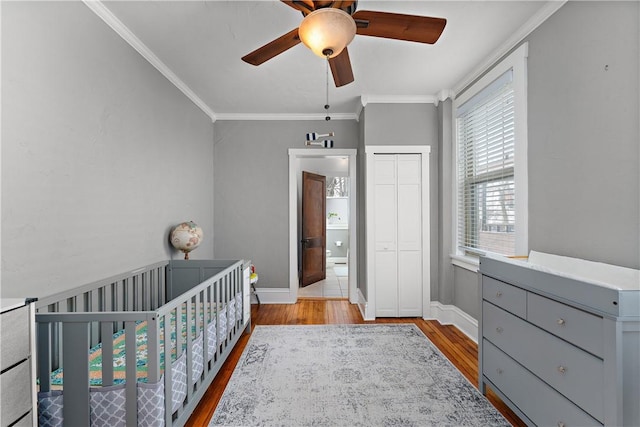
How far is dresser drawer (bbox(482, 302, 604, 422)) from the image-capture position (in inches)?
45.5

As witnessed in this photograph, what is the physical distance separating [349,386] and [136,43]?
2872mm

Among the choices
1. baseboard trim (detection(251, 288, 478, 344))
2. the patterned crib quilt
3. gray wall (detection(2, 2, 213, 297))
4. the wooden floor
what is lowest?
the wooden floor

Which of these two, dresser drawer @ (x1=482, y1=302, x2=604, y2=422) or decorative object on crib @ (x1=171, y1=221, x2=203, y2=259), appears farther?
decorative object on crib @ (x1=171, y1=221, x2=203, y2=259)

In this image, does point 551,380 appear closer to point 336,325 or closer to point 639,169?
point 639,169

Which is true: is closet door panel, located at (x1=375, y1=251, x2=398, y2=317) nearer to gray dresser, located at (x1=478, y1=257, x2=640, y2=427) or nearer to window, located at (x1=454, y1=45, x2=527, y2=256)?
window, located at (x1=454, y1=45, x2=527, y2=256)

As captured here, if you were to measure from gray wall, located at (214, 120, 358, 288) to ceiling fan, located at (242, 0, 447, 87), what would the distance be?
2.18m

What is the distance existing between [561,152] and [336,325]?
7.87 feet

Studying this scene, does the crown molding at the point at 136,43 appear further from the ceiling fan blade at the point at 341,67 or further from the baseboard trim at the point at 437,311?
the baseboard trim at the point at 437,311

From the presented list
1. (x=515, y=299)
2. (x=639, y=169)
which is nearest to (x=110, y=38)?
(x=515, y=299)

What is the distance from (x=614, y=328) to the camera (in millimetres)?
1070

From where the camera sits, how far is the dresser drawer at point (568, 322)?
1149 mm

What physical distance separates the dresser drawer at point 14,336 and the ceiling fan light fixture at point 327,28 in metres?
1.56

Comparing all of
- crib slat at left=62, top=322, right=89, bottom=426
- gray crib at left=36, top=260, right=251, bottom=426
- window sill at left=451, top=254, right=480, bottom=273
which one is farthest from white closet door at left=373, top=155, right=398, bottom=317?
crib slat at left=62, top=322, right=89, bottom=426

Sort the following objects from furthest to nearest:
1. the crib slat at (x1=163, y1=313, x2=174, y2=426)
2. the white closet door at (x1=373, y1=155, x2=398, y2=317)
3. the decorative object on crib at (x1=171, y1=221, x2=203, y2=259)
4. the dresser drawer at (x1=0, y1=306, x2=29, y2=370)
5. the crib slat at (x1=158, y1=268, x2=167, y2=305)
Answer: the white closet door at (x1=373, y1=155, x2=398, y2=317)
the decorative object on crib at (x1=171, y1=221, x2=203, y2=259)
the crib slat at (x1=158, y1=268, x2=167, y2=305)
the crib slat at (x1=163, y1=313, x2=174, y2=426)
the dresser drawer at (x1=0, y1=306, x2=29, y2=370)
